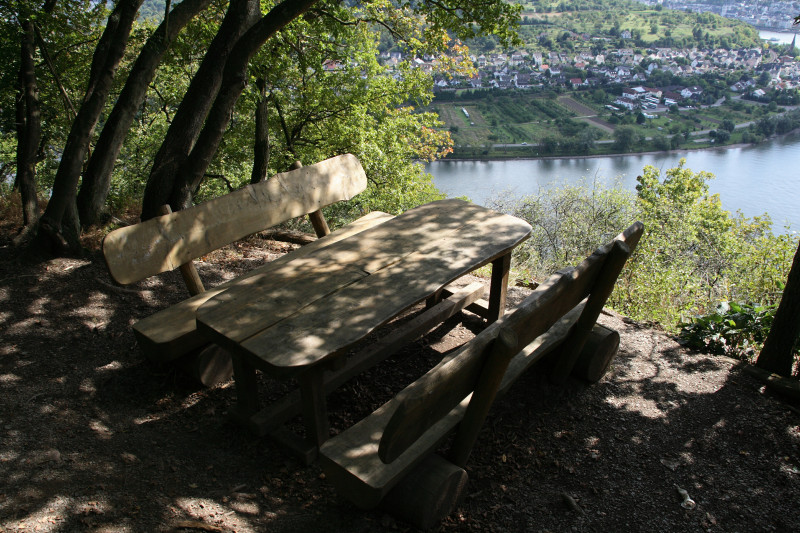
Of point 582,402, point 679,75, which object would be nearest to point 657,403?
point 582,402

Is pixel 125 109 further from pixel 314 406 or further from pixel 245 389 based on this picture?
pixel 314 406

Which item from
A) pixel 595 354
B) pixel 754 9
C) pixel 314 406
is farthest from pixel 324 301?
pixel 754 9

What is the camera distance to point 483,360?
200cm

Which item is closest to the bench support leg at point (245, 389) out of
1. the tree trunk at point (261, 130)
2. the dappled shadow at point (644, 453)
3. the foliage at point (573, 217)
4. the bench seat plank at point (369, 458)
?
the bench seat plank at point (369, 458)

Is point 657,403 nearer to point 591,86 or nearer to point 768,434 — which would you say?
point 768,434

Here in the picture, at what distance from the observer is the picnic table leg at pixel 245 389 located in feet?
8.57

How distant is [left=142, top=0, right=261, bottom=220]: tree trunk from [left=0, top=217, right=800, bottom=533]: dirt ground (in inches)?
48.4

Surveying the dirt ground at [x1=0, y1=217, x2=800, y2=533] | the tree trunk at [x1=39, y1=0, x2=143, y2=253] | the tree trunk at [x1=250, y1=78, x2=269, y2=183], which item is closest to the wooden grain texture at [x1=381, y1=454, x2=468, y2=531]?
the dirt ground at [x1=0, y1=217, x2=800, y2=533]

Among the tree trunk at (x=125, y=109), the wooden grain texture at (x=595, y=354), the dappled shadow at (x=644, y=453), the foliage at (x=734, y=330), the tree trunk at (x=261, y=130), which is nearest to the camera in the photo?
the dappled shadow at (x=644, y=453)

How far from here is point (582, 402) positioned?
10.4 ft

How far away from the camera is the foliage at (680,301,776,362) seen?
12.8 feet

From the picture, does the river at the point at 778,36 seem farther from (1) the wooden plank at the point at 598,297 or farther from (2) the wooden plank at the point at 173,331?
(2) the wooden plank at the point at 173,331

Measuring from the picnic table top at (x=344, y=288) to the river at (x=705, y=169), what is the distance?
2596 cm

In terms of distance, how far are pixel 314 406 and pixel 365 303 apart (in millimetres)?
557
